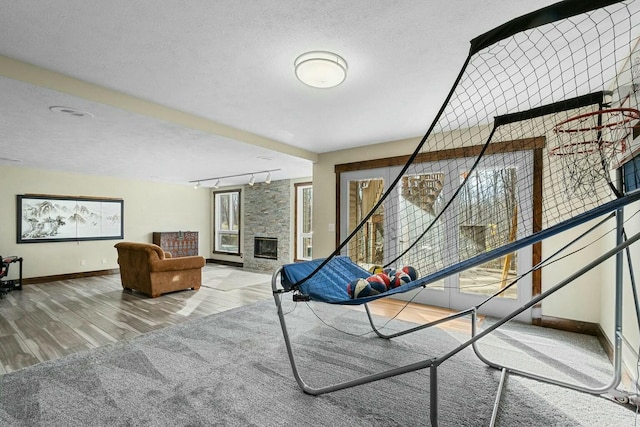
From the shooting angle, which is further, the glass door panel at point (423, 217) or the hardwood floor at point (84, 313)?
the glass door panel at point (423, 217)

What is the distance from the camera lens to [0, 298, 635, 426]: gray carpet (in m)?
1.69

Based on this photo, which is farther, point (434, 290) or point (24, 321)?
point (434, 290)

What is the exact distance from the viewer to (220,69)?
2.32 meters

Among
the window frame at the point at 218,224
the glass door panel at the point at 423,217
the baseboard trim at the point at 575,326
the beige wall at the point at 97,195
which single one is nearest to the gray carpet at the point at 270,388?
the baseboard trim at the point at 575,326

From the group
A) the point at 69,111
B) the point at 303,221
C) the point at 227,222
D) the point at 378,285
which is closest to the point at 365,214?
the point at 303,221

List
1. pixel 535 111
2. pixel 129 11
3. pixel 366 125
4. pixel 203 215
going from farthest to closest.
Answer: pixel 203 215
pixel 366 125
pixel 535 111
pixel 129 11

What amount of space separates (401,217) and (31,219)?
6.68 meters

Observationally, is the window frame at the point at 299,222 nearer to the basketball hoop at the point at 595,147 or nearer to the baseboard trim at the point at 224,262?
the baseboard trim at the point at 224,262

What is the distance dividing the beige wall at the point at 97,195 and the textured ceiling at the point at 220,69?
1781mm

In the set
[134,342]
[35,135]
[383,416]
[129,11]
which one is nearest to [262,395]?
[383,416]

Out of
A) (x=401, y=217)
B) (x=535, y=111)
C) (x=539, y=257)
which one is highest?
→ (x=535, y=111)

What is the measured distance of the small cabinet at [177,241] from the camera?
732 cm

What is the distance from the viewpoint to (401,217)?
167 inches

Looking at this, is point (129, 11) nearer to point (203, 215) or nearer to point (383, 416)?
point (383, 416)
